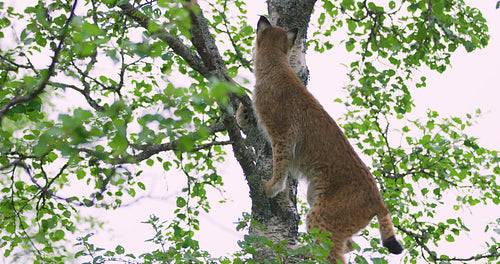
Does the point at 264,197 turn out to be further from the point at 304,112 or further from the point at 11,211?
the point at 11,211

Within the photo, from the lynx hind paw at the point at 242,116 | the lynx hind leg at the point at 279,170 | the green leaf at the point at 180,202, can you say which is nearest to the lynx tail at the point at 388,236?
the lynx hind leg at the point at 279,170

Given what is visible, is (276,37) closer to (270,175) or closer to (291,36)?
(291,36)

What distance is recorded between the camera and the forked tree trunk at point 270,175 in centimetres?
422

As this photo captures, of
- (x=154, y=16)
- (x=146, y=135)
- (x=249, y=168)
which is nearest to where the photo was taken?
(x=146, y=135)

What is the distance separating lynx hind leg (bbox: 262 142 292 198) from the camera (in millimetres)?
4418

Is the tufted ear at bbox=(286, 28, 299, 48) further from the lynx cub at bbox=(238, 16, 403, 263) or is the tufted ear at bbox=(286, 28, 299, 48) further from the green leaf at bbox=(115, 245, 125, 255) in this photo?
the green leaf at bbox=(115, 245, 125, 255)

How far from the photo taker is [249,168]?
13.4ft

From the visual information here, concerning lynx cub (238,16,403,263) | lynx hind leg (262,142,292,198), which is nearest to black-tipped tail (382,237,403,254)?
lynx cub (238,16,403,263)

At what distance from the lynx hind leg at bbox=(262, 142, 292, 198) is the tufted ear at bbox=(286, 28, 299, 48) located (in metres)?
1.44

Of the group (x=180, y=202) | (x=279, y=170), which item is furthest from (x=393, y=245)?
(x=180, y=202)

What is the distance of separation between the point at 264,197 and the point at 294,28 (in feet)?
7.25

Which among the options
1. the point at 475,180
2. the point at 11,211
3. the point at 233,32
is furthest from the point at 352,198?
the point at 233,32

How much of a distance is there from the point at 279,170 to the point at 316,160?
43cm

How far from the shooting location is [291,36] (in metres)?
5.26
